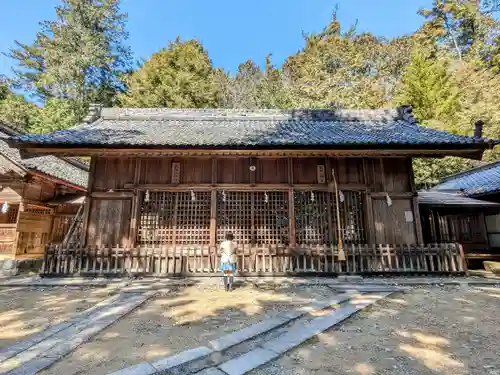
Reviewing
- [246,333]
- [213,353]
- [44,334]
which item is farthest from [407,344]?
[44,334]

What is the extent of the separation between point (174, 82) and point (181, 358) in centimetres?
2581

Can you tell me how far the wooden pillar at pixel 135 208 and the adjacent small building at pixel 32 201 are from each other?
530 centimetres

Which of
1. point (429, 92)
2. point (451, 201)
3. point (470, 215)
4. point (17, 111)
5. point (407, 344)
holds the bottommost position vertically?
point (407, 344)

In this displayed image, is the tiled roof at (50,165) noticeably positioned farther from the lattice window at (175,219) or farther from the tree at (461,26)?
the tree at (461,26)

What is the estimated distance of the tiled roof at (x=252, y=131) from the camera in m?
8.22

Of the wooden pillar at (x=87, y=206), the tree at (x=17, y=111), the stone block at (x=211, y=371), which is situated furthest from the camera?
the tree at (x=17, y=111)

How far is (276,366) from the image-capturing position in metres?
3.10

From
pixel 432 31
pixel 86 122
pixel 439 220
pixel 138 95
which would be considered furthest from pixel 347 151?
pixel 432 31

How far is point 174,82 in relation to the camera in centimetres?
2514

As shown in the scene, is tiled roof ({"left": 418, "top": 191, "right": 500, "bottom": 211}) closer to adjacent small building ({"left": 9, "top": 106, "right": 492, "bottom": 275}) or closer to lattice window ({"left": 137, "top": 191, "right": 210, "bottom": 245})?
adjacent small building ({"left": 9, "top": 106, "right": 492, "bottom": 275})

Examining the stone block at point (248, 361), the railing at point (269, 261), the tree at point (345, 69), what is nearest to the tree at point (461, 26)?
the tree at point (345, 69)

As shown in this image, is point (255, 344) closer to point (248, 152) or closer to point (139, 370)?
point (139, 370)

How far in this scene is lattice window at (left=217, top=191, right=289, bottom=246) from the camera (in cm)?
923

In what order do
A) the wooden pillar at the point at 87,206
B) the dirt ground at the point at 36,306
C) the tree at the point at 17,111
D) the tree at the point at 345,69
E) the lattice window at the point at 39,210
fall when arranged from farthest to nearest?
1. the tree at the point at 345,69
2. the tree at the point at 17,111
3. the lattice window at the point at 39,210
4. the wooden pillar at the point at 87,206
5. the dirt ground at the point at 36,306
